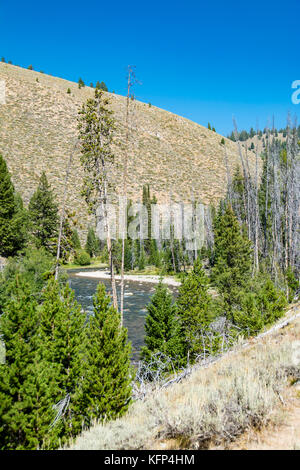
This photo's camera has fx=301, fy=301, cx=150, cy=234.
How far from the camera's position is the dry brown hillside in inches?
3004

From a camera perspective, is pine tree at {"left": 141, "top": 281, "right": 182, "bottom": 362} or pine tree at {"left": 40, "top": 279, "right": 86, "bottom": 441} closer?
pine tree at {"left": 40, "top": 279, "right": 86, "bottom": 441}

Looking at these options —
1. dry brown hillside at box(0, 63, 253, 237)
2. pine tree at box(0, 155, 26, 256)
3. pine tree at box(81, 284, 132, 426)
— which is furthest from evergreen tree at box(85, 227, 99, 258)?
pine tree at box(81, 284, 132, 426)

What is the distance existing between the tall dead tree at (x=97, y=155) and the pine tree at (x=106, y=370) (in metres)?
7.19

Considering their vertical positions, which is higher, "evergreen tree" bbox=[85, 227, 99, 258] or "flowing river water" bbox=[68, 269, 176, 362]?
"evergreen tree" bbox=[85, 227, 99, 258]

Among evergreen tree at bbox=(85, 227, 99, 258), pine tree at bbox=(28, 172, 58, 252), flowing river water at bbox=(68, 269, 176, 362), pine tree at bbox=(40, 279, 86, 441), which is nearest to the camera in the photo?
pine tree at bbox=(40, 279, 86, 441)

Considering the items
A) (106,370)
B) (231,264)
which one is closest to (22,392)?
(106,370)

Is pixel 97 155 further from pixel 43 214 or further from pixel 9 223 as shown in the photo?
pixel 43 214

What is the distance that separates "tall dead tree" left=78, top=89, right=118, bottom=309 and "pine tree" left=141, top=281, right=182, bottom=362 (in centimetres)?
320

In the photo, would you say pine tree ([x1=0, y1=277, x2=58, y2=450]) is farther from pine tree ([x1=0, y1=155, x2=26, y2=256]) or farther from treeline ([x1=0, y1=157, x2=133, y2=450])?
pine tree ([x1=0, y1=155, x2=26, y2=256])

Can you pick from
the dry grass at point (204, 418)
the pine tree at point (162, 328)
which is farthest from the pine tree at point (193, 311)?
the dry grass at point (204, 418)

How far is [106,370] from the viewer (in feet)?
22.4

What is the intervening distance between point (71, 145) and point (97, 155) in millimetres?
73406

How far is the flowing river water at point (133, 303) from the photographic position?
848 inches

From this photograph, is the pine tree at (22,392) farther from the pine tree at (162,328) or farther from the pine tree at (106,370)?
the pine tree at (162,328)
